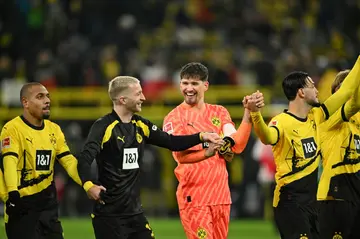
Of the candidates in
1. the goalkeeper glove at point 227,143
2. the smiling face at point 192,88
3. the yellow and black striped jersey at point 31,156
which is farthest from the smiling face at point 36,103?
the goalkeeper glove at point 227,143

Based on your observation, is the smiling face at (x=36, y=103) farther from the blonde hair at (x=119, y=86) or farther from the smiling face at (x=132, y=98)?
the smiling face at (x=132, y=98)

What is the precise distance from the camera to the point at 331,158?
1077cm

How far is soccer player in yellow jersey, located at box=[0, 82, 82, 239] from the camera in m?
10.3

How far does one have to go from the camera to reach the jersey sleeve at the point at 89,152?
9.45 m

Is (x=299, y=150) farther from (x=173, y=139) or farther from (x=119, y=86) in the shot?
(x=119, y=86)

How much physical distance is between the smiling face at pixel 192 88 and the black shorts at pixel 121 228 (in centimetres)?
147

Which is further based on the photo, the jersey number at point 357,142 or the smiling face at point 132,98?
the jersey number at point 357,142

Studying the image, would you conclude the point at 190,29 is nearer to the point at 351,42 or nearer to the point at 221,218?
the point at 351,42

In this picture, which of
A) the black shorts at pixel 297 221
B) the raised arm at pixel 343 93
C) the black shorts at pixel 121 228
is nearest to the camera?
the black shorts at pixel 121 228

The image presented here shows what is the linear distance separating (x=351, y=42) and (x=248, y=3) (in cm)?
324

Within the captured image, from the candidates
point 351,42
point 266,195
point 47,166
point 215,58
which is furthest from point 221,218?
point 351,42

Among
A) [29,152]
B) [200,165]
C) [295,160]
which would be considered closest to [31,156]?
[29,152]

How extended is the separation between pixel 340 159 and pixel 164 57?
12.4 m

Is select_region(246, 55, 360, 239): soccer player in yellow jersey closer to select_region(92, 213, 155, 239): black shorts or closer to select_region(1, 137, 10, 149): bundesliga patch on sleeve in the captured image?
select_region(92, 213, 155, 239): black shorts
